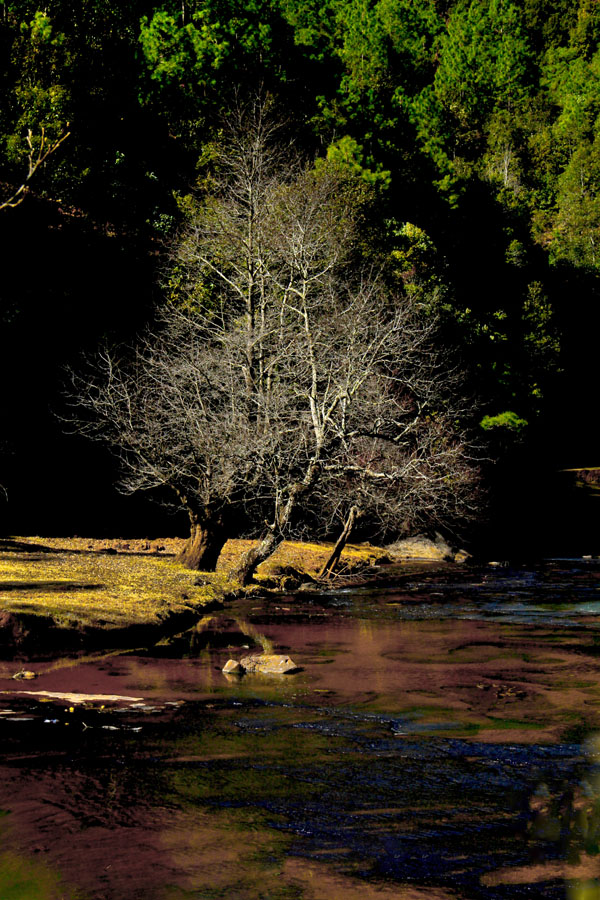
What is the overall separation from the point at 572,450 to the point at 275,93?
3476 centimetres

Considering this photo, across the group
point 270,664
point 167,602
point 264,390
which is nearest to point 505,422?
point 264,390

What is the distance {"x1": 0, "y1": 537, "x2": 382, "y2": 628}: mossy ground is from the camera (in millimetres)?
14086

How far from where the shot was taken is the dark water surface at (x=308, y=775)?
5988mm

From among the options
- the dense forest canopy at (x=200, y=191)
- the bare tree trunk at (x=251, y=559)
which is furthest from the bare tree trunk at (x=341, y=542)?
the dense forest canopy at (x=200, y=191)

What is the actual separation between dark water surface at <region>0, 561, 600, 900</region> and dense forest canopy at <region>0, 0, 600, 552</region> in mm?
11429

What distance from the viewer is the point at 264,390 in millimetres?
23406

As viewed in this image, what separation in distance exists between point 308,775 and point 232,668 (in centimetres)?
426

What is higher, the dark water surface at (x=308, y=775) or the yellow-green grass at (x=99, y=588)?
the yellow-green grass at (x=99, y=588)

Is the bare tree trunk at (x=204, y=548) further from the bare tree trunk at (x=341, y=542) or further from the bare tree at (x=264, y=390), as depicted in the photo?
the bare tree trunk at (x=341, y=542)

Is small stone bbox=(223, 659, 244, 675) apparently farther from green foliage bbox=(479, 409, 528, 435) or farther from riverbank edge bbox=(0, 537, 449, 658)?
green foliage bbox=(479, 409, 528, 435)

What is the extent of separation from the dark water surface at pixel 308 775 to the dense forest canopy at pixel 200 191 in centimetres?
1143

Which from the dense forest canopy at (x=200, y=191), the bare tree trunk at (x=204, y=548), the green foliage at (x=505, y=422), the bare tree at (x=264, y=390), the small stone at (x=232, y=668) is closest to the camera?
the small stone at (x=232, y=668)

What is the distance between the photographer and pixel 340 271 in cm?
3167

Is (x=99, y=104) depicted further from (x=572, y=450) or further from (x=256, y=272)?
(x=572, y=450)
